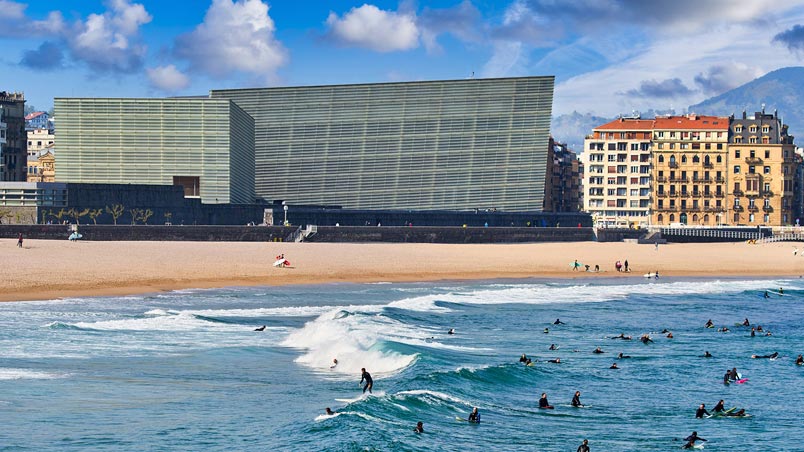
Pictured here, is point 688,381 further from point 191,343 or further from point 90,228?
point 90,228

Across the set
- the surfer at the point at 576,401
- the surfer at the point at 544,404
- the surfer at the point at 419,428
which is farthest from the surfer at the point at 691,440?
the surfer at the point at 419,428

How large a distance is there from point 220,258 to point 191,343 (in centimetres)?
3914

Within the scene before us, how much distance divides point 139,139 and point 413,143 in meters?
33.5

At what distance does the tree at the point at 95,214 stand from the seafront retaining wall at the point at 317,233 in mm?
11321

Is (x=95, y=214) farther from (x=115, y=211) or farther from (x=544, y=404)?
(x=544, y=404)

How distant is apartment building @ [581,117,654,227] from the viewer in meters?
161

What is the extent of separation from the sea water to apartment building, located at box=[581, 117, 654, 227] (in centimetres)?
10293

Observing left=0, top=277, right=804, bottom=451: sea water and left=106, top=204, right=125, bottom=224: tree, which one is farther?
left=106, top=204, right=125, bottom=224: tree

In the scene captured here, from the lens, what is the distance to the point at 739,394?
35625 millimetres

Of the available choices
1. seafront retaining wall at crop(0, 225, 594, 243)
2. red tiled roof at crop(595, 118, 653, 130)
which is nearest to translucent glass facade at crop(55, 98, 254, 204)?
seafront retaining wall at crop(0, 225, 594, 243)

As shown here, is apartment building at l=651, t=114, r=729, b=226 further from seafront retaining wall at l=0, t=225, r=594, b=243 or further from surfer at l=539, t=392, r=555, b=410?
surfer at l=539, t=392, r=555, b=410

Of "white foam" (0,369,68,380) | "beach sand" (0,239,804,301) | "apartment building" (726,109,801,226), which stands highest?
"apartment building" (726,109,801,226)

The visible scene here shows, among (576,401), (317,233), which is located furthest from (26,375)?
(317,233)

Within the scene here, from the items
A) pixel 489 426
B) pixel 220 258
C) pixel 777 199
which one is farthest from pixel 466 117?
pixel 489 426
